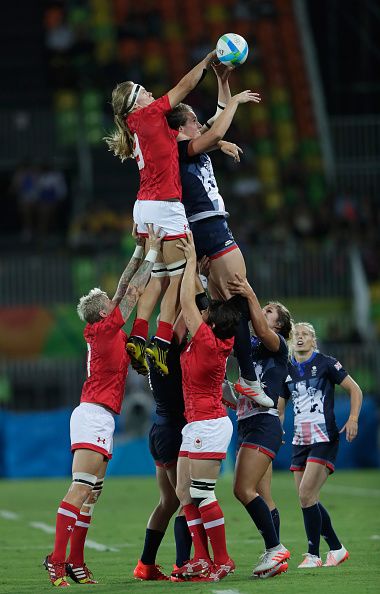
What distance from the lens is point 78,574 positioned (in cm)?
952

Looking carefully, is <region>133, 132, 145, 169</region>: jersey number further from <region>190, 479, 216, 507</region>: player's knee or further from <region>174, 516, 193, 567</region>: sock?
<region>174, 516, 193, 567</region>: sock

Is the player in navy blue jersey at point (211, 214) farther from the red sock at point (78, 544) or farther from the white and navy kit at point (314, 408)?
the red sock at point (78, 544)

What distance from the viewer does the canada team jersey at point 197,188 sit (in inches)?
394

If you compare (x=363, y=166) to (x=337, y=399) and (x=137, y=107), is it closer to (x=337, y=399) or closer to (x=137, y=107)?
(x=337, y=399)

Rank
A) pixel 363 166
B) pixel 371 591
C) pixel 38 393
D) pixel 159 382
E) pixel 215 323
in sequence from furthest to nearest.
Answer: pixel 363 166 < pixel 38 393 < pixel 159 382 < pixel 215 323 < pixel 371 591

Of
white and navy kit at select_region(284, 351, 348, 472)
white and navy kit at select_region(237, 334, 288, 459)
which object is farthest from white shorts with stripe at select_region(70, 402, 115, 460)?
white and navy kit at select_region(284, 351, 348, 472)

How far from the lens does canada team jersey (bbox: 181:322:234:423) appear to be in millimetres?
9281

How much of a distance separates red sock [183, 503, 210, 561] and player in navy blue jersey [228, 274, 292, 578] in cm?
38

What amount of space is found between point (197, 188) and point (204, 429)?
189 cm

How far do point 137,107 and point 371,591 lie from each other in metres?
3.80

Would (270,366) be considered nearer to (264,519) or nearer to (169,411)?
(169,411)

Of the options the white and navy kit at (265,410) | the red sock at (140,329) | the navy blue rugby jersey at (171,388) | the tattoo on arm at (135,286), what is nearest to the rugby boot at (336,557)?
the white and navy kit at (265,410)


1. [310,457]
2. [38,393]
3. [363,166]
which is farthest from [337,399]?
[310,457]

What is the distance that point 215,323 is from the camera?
9.40 meters
